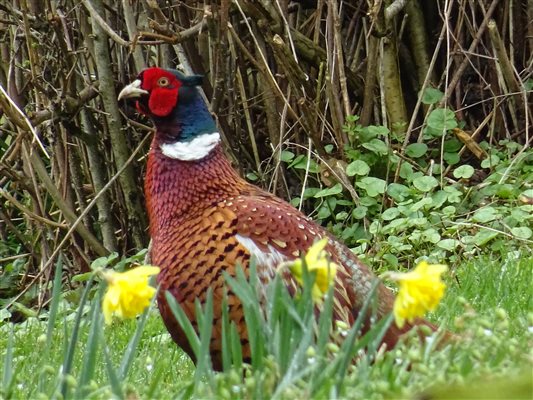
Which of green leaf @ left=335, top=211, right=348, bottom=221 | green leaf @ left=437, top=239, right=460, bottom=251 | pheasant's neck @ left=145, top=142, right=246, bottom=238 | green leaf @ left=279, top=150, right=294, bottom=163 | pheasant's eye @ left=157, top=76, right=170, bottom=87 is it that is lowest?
green leaf @ left=335, top=211, right=348, bottom=221

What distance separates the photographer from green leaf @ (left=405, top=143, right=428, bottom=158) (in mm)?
6527

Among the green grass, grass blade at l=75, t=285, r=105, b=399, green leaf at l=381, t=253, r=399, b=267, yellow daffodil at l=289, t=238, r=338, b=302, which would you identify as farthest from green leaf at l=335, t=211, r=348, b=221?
yellow daffodil at l=289, t=238, r=338, b=302

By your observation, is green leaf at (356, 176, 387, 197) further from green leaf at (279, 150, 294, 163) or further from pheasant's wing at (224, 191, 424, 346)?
pheasant's wing at (224, 191, 424, 346)

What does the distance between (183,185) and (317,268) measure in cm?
151

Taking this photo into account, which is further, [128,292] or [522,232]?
[522,232]

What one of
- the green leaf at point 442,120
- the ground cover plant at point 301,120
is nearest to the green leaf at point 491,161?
the ground cover plant at point 301,120

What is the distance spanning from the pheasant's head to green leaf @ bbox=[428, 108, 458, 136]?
9.23 feet

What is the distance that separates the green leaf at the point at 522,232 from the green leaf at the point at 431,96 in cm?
122

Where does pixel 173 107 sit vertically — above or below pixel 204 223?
above

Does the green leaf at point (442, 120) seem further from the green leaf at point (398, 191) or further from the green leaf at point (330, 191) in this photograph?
the green leaf at point (330, 191)

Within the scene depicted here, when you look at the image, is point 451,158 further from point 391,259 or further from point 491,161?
point 391,259

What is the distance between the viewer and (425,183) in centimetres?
620

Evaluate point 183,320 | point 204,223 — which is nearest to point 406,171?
point 204,223

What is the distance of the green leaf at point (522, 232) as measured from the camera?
5586 millimetres
